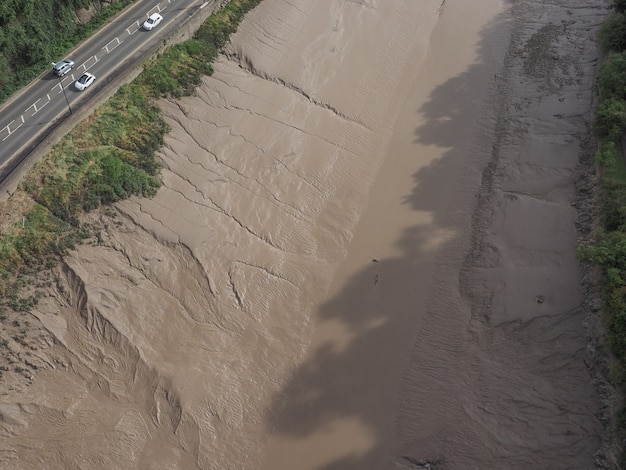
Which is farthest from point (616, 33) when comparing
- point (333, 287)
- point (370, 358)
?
point (370, 358)

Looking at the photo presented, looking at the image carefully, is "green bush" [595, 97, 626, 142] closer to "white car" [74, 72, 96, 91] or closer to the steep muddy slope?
the steep muddy slope

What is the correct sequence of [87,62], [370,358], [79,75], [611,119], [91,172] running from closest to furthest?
[370,358], [91,172], [611,119], [79,75], [87,62]

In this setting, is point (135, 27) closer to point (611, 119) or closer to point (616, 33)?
point (611, 119)

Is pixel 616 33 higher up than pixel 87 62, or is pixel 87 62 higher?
pixel 87 62

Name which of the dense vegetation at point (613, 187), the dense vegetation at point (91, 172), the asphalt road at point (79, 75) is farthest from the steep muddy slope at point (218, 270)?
the dense vegetation at point (613, 187)

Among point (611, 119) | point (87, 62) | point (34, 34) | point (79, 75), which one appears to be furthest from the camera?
point (34, 34)

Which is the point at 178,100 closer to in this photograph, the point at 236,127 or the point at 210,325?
the point at 236,127
